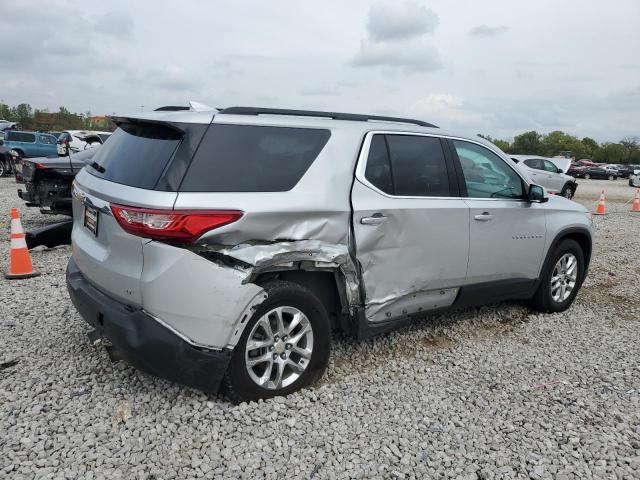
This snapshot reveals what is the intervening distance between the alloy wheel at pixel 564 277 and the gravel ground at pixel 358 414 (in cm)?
67

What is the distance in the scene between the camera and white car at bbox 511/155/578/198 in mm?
19891

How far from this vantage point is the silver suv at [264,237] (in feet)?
9.25

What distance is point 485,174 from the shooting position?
449cm

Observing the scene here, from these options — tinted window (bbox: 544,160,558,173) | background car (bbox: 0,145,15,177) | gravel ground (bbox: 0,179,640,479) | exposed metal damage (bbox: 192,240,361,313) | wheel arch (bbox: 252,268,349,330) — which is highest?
tinted window (bbox: 544,160,558,173)

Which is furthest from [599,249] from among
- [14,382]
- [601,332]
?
[14,382]

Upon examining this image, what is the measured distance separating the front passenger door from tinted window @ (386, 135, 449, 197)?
0.72ft

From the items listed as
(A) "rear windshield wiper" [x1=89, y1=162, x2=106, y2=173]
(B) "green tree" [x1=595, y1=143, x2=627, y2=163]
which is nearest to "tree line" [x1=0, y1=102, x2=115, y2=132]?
(A) "rear windshield wiper" [x1=89, y1=162, x2=106, y2=173]

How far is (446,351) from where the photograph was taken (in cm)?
421

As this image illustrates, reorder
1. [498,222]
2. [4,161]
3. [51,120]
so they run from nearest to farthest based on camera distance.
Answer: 1. [498,222]
2. [4,161]
3. [51,120]

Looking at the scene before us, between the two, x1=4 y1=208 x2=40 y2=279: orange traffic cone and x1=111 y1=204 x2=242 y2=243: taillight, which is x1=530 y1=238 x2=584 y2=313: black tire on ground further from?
x1=4 y1=208 x2=40 y2=279: orange traffic cone

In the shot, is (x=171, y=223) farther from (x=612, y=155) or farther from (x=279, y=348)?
(x=612, y=155)

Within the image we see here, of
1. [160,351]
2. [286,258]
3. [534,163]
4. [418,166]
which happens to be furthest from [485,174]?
[534,163]

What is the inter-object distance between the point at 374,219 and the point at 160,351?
158 centimetres

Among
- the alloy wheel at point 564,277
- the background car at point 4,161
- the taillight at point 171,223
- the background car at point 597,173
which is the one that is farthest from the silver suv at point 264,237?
the background car at point 597,173
